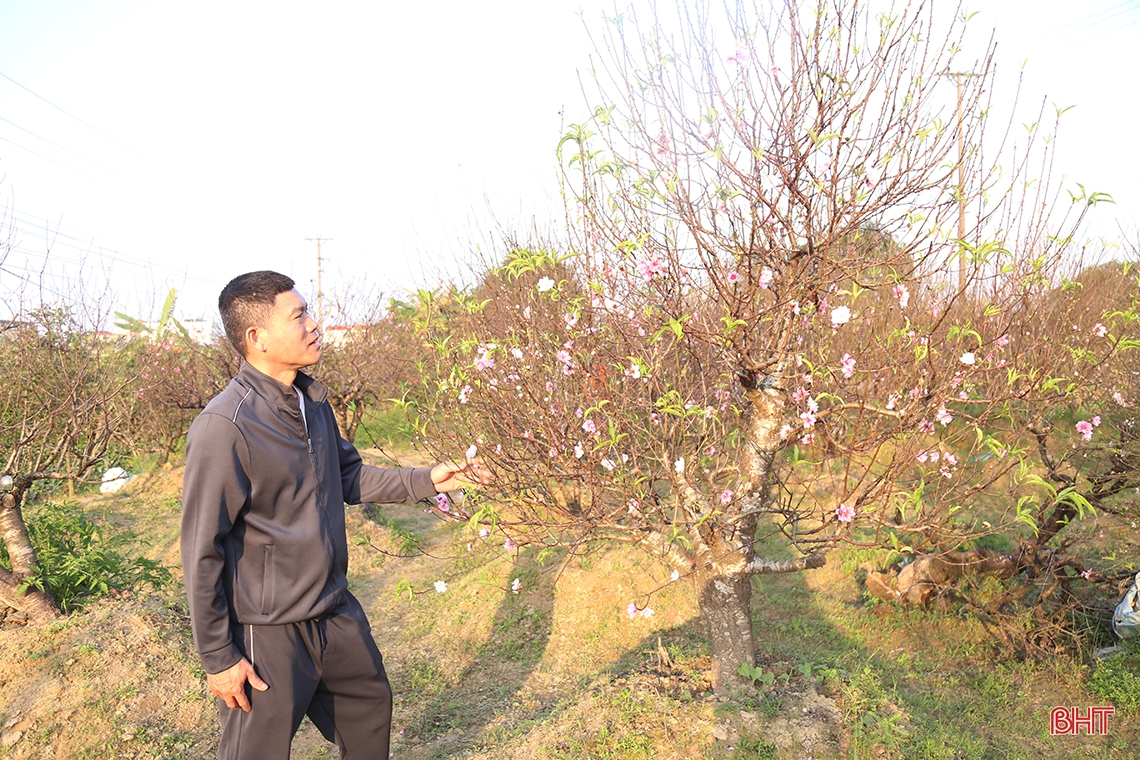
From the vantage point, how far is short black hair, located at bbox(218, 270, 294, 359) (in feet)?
7.49

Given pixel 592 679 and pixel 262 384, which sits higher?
pixel 262 384

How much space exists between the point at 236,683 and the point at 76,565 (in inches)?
131

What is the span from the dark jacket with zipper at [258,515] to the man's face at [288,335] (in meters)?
0.08

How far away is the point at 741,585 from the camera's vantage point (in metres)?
3.26

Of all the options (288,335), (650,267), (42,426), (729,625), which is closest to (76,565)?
(42,426)

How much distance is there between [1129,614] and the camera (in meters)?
4.07

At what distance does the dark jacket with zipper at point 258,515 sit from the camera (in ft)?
6.69

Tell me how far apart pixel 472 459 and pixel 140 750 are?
245 centimetres

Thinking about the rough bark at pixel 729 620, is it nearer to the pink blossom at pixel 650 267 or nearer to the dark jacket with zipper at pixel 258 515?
the pink blossom at pixel 650 267

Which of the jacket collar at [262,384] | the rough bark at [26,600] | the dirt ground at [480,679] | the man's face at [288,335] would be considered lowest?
the dirt ground at [480,679]

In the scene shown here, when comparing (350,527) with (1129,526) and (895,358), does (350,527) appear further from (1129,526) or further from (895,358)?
(1129,526)

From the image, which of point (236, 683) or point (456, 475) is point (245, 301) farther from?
point (236, 683)

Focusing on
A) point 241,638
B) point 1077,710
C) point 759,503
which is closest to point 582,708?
point 759,503

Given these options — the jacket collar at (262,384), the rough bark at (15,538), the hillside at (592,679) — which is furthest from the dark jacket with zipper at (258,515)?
the rough bark at (15,538)
